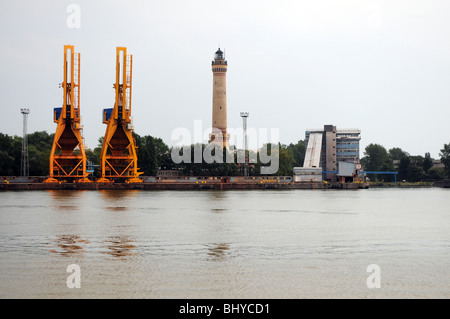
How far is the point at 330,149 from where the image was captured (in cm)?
11112

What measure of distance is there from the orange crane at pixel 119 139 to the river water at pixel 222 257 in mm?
43611

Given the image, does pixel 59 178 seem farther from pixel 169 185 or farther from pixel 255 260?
pixel 255 260

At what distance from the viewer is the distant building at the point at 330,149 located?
10925cm

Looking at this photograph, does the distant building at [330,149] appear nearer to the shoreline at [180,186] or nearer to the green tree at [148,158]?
the shoreline at [180,186]

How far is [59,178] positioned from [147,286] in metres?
68.4

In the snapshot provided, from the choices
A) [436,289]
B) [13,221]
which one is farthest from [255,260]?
[13,221]

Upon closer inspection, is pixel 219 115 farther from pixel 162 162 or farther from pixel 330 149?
pixel 330 149

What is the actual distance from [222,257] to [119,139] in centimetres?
6009

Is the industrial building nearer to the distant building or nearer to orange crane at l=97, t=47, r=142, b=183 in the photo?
the distant building

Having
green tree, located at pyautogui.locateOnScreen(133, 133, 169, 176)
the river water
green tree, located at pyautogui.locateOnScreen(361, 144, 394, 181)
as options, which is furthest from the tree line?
the river water

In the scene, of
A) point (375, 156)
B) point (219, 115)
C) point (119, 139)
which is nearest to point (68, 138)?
point (119, 139)

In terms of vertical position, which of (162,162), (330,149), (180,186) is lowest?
(180,186)
